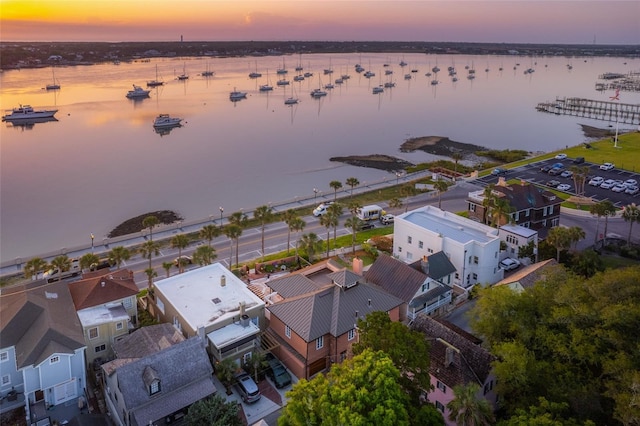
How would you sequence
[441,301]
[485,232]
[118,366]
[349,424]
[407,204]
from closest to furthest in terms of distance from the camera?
1. [349,424]
2. [118,366]
3. [441,301]
4. [485,232]
5. [407,204]

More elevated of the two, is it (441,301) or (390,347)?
(390,347)

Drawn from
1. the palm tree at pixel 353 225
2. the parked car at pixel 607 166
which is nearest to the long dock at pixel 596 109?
the parked car at pixel 607 166

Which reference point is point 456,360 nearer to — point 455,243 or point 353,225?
point 455,243

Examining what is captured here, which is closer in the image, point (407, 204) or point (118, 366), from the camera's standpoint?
point (118, 366)

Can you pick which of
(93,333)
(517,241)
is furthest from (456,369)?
(517,241)

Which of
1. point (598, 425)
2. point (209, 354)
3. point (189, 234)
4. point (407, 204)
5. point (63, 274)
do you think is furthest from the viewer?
point (407, 204)

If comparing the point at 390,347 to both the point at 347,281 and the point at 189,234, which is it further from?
the point at 189,234

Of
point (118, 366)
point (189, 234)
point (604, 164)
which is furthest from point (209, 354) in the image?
point (604, 164)
